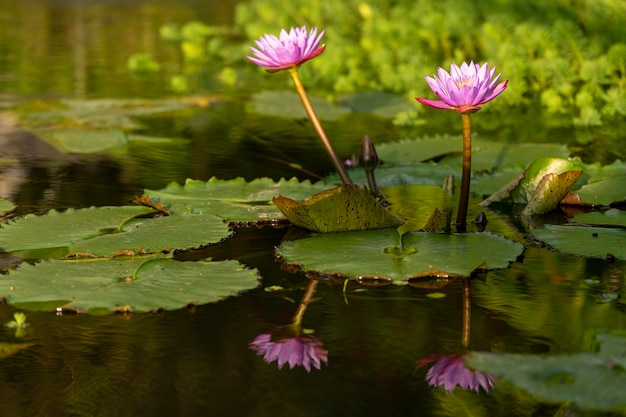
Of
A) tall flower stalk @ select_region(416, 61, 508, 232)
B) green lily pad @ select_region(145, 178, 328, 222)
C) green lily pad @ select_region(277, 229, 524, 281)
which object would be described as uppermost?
tall flower stalk @ select_region(416, 61, 508, 232)

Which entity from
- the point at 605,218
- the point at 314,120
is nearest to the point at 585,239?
the point at 605,218

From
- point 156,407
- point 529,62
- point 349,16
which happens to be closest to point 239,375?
point 156,407

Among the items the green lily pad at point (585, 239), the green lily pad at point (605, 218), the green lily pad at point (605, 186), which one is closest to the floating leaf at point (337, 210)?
the green lily pad at point (585, 239)

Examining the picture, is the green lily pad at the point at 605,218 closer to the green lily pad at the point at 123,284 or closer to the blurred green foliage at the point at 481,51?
the green lily pad at the point at 123,284

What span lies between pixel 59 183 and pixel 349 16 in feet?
12.7

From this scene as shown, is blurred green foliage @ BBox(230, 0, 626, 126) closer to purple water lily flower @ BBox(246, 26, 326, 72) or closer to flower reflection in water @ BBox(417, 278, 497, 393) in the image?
purple water lily flower @ BBox(246, 26, 326, 72)

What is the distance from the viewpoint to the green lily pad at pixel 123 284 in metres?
2.16

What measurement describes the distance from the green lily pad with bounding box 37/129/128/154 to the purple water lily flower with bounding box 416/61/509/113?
→ 1.89 meters

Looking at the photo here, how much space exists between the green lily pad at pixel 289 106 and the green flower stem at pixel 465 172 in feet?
6.60

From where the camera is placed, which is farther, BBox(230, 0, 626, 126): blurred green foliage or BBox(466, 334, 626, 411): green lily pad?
BBox(230, 0, 626, 126): blurred green foliage

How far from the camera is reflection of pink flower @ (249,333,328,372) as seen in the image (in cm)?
192

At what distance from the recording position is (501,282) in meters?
2.38

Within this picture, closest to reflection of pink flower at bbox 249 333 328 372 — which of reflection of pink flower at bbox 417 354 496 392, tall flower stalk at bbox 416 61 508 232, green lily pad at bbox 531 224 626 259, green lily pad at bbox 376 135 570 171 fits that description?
reflection of pink flower at bbox 417 354 496 392

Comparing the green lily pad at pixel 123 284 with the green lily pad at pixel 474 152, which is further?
the green lily pad at pixel 474 152
